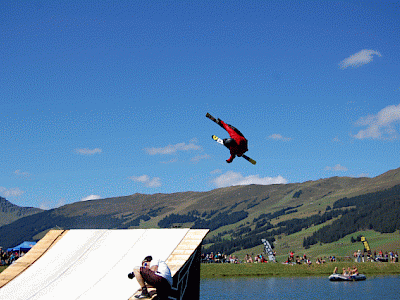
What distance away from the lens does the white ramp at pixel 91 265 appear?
727 inches

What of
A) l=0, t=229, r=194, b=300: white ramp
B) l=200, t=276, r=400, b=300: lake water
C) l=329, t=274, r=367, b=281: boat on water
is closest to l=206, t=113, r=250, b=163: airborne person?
l=0, t=229, r=194, b=300: white ramp

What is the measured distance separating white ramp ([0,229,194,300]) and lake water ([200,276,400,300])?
21561 mm

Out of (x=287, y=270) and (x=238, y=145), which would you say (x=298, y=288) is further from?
(x=238, y=145)

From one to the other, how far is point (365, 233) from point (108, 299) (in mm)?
185418

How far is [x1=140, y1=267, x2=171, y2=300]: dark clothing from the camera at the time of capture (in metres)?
15.7

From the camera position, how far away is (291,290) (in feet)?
151

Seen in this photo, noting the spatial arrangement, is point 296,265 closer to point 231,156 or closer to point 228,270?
point 228,270

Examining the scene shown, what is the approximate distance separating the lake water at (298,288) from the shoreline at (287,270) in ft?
16.3

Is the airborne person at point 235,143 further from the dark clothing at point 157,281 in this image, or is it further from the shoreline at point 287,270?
the shoreline at point 287,270

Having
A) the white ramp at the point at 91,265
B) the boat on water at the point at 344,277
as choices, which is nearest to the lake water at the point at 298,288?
the boat on water at the point at 344,277

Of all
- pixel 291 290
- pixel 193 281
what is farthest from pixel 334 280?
pixel 193 281

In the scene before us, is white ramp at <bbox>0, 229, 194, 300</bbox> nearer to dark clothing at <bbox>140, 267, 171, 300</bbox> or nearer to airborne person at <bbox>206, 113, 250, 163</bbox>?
dark clothing at <bbox>140, 267, 171, 300</bbox>

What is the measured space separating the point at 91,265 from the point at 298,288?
31760mm

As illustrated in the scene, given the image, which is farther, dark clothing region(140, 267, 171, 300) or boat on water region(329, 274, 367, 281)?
boat on water region(329, 274, 367, 281)
